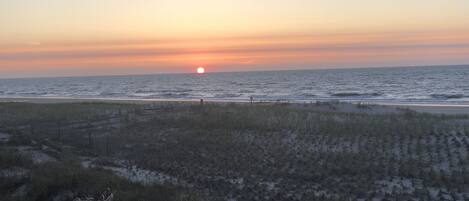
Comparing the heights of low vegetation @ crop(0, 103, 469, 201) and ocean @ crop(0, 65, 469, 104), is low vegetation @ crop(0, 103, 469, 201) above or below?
above

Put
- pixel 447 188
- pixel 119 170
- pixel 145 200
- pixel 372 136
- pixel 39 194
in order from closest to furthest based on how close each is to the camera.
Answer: pixel 145 200 → pixel 39 194 → pixel 447 188 → pixel 119 170 → pixel 372 136

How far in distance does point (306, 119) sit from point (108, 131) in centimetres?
966

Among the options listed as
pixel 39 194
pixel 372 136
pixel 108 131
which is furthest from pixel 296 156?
pixel 108 131

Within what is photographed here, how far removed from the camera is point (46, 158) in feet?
52.1

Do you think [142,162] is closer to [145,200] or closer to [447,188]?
[145,200]

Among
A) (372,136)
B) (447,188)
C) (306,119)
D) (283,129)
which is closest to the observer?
(447,188)

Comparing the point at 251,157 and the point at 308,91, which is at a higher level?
the point at 251,157

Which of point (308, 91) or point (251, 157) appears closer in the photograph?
point (251, 157)

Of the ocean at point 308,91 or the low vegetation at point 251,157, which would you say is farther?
the ocean at point 308,91

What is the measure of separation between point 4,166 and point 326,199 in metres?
8.93

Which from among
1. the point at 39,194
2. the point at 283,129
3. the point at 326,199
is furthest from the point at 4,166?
the point at 283,129

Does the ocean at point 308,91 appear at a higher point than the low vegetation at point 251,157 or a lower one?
lower

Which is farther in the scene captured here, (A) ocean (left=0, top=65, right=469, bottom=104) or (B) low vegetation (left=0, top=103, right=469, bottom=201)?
(A) ocean (left=0, top=65, right=469, bottom=104)

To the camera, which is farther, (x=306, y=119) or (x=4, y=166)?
(x=306, y=119)
